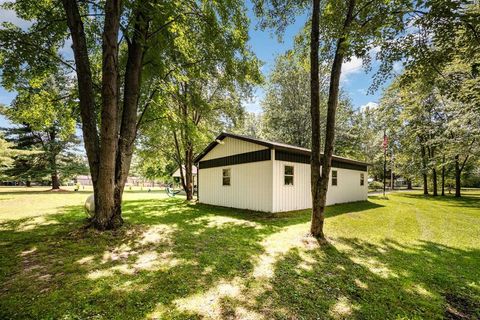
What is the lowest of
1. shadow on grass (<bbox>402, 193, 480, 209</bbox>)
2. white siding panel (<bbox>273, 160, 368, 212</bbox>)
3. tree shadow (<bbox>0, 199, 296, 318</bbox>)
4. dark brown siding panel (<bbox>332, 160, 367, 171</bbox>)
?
shadow on grass (<bbox>402, 193, 480, 209</bbox>)

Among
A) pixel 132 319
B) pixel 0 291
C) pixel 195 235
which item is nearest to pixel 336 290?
pixel 132 319

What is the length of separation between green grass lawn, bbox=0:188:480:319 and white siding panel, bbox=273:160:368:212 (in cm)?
338

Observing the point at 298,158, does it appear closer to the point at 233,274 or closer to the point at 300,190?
the point at 300,190

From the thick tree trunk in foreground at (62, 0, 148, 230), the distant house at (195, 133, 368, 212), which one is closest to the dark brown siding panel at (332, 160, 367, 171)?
the distant house at (195, 133, 368, 212)

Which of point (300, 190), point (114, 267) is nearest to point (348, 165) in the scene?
point (300, 190)

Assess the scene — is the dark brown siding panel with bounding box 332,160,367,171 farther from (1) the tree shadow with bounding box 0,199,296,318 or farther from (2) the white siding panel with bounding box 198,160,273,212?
(1) the tree shadow with bounding box 0,199,296,318

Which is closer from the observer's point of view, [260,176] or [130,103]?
[130,103]

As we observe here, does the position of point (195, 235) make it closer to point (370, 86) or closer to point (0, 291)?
point (0, 291)

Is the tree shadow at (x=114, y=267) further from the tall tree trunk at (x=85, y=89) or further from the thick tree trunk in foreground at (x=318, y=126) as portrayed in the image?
the thick tree trunk in foreground at (x=318, y=126)

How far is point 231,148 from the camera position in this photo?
1288cm

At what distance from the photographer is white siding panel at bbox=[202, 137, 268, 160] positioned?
11470 millimetres

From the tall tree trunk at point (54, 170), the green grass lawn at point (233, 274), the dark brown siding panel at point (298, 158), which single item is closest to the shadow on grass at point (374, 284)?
the green grass lawn at point (233, 274)

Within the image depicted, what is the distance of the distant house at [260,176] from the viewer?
10.6 m

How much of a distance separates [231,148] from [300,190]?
183 inches
